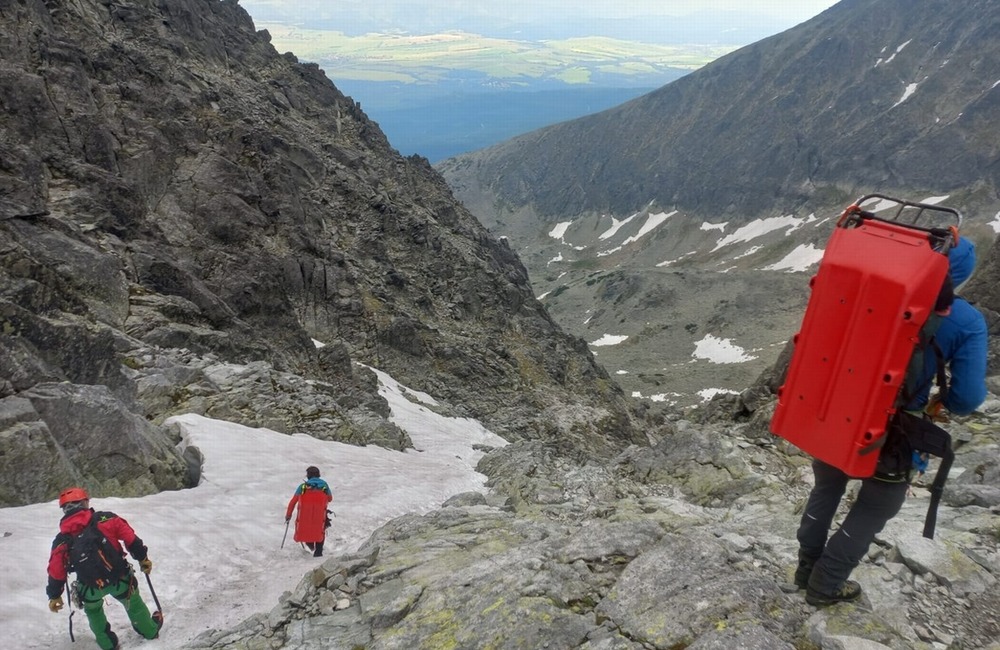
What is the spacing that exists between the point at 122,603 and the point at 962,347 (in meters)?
10.0

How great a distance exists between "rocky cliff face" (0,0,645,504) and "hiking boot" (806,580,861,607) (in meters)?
12.2

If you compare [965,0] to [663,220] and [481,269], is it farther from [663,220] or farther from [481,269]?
[481,269]

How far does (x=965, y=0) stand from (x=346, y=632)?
775 ft

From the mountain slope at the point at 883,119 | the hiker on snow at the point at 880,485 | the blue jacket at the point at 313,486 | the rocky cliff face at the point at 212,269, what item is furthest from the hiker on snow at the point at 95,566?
the mountain slope at the point at 883,119

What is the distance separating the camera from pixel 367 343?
4369 centimetres

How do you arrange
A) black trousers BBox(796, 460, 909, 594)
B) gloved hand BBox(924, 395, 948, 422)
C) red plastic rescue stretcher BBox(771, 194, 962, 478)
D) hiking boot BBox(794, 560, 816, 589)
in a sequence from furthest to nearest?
1. hiking boot BBox(794, 560, 816, 589)
2. black trousers BBox(796, 460, 909, 594)
3. gloved hand BBox(924, 395, 948, 422)
4. red plastic rescue stretcher BBox(771, 194, 962, 478)

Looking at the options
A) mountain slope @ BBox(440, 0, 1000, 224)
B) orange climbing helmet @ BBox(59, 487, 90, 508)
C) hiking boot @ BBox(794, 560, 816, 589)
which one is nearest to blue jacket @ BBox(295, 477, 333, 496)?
orange climbing helmet @ BBox(59, 487, 90, 508)

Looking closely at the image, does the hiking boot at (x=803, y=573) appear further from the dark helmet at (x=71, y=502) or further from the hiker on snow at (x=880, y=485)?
the dark helmet at (x=71, y=502)

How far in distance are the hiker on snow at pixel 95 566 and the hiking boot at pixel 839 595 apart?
801cm

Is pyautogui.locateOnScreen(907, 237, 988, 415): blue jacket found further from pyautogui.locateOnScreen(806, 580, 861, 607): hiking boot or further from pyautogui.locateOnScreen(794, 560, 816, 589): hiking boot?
pyautogui.locateOnScreen(794, 560, 816, 589): hiking boot

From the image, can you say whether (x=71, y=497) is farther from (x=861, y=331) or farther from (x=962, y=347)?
(x=962, y=347)

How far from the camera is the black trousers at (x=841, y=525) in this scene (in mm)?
5969

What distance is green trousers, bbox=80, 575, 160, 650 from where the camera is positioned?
25.4ft

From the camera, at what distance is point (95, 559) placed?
7.87 meters
